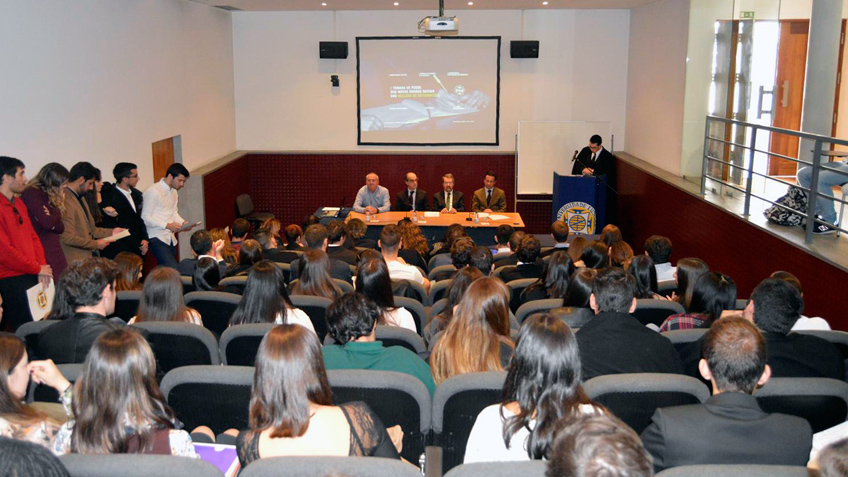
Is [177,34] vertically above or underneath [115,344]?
above

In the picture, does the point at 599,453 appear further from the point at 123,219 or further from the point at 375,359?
the point at 123,219

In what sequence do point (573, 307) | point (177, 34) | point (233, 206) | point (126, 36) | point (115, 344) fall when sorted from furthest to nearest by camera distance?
point (233, 206)
point (177, 34)
point (126, 36)
point (573, 307)
point (115, 344)

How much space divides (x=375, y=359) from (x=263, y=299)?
3.32ft

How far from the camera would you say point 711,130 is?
8.27m

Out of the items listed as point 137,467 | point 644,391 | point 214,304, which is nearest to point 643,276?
point 644,391

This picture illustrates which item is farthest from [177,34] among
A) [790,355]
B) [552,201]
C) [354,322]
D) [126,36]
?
[790,355]

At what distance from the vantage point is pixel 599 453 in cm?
150

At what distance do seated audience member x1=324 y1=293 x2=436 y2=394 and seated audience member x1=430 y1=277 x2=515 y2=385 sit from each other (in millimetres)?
158

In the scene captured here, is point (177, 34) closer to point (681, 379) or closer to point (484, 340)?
point (484, 340)

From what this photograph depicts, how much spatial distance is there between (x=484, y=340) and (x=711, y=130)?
20.1 feet

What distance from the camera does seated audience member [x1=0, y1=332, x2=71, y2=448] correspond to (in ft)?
7.32

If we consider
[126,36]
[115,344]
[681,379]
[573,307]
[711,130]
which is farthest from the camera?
[711,130]

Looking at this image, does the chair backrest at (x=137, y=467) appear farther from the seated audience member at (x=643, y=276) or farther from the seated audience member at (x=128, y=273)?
the seated audience member at (x=643, y=276)

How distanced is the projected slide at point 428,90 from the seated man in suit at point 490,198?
59.3 inches
